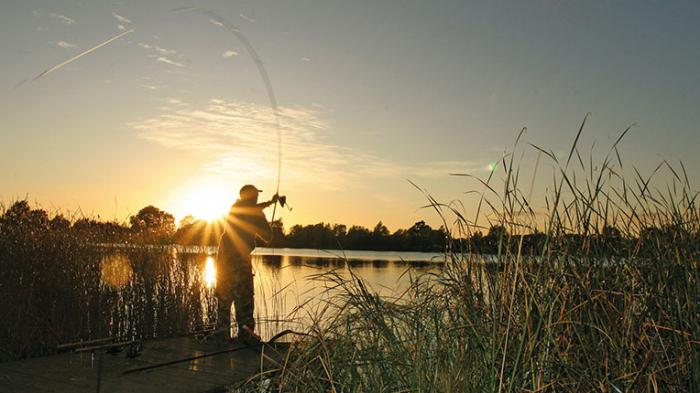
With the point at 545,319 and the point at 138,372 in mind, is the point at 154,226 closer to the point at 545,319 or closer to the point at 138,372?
the point at 138,372

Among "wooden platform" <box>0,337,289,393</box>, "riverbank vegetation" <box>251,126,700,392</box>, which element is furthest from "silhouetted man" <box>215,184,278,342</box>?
"riverbank vegetation" <box>251,126,700,392</box>

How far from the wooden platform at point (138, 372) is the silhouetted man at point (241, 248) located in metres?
0.79

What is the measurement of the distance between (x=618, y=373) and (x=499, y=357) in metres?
0.62

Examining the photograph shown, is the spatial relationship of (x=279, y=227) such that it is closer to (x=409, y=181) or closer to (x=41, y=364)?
(x=41, y=364)

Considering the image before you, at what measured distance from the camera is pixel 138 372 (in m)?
6.22

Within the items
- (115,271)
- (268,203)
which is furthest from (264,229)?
(115,271)

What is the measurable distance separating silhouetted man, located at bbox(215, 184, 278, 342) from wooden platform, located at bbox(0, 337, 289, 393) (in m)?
0.79

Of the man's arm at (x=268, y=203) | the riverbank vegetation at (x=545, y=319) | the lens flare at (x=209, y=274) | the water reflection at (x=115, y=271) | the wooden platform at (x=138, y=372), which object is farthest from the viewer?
the lens flare at (x=209, y=274)

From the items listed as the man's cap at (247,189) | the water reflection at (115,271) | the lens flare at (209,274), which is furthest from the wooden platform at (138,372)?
the lens flare at (209,274)

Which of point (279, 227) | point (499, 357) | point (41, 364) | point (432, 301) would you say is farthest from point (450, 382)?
point (279, 227)

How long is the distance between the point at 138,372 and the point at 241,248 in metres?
2.23

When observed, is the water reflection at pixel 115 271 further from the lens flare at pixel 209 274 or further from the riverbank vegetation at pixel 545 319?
the riverbank vegetation at pixel 545 319

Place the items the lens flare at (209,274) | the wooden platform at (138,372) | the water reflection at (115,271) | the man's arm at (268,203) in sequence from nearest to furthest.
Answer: the wooden platform at (138,372) → the man's arm at (268,203) → the water reflection at (115,271) → the lens flare at (209,274)

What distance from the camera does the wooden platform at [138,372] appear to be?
18.6 feet
